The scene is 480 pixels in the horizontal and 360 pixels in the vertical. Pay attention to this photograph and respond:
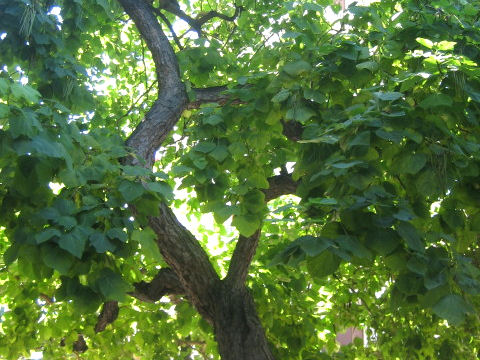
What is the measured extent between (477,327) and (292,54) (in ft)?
7.99

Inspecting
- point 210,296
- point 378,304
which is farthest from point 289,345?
point 378,304

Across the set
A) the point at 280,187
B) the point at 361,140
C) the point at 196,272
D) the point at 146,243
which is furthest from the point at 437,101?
the point at 280,187

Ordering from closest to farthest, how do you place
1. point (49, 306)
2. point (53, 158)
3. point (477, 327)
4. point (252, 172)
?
1. point (53, 158)
2. point (252, 172)
3. point (477, 327)
4. point (49, 306)

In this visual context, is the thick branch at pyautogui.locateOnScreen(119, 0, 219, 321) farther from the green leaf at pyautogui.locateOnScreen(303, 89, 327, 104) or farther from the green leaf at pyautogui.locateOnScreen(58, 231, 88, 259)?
the green leaf at pyautogui.locateOnScreen(58, 231, 88, 259)

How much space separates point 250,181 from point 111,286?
5.17ft

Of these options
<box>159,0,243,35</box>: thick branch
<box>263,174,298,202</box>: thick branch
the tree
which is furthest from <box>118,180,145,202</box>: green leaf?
<box>159,0,243,35</box>: thick branch

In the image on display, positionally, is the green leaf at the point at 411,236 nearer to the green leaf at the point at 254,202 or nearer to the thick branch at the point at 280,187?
the green leaf at the point at 254,202

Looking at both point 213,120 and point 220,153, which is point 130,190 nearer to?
point 220,153

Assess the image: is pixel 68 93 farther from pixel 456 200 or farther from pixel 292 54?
pixel 456 200

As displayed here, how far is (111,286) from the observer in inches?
106

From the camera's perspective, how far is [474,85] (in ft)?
10.1

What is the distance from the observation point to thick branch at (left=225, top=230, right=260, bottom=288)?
4469mm

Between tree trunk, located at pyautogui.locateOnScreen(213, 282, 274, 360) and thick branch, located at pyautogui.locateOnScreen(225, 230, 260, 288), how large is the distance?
0.05 m

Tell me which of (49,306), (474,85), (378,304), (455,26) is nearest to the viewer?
(474,85)
